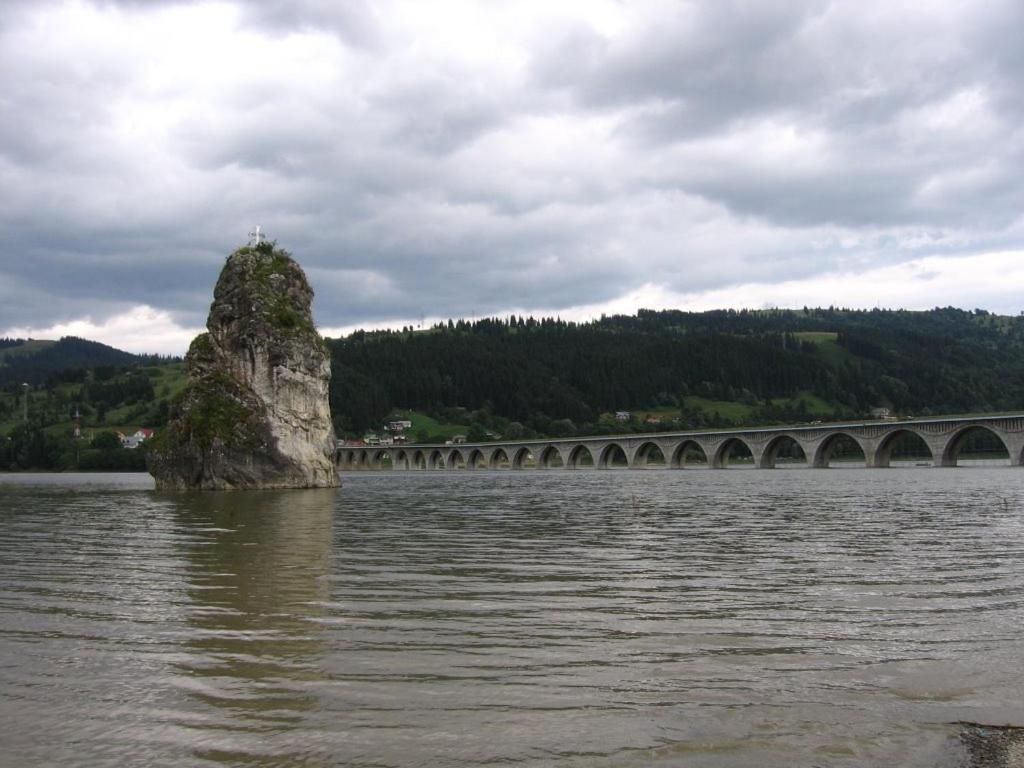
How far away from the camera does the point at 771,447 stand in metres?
118

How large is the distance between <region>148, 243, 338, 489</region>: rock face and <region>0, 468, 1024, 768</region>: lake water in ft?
171

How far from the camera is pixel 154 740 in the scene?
25.8 feet

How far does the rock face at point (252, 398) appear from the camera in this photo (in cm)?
7525

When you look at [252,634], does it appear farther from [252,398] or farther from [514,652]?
[252,398]

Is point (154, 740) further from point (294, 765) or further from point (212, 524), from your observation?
point (212, 524)

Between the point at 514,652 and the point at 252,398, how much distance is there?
231ft

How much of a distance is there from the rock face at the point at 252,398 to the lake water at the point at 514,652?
52191mm

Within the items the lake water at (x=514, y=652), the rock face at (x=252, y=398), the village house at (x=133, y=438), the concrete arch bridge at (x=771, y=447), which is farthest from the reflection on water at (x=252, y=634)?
the village house at (x=133, y=438)

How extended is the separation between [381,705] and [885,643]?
6.83m

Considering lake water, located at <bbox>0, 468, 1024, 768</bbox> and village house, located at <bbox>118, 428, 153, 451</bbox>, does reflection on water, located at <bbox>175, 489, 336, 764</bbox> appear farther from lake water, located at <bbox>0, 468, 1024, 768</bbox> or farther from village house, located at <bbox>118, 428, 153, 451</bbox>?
village house, located at <bbox>118, 428, 153, 451</bbox>

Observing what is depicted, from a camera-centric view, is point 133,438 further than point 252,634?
Yes

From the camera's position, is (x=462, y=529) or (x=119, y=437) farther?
(x=119, y=437)

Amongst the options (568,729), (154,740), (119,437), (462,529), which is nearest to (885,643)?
(568,729)

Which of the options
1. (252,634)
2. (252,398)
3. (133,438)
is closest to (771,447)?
(252,398)
